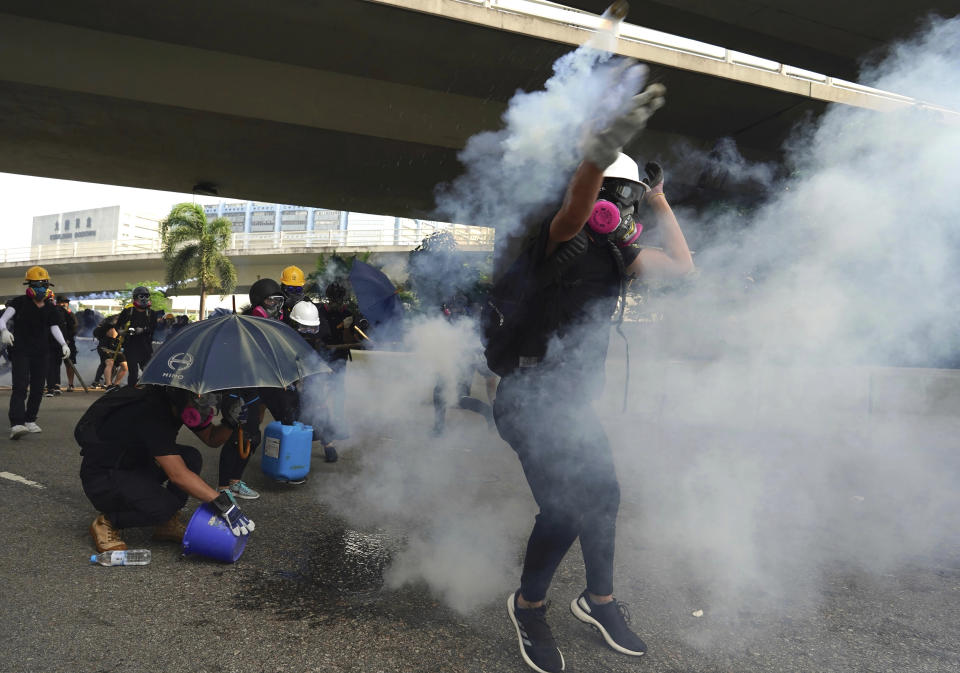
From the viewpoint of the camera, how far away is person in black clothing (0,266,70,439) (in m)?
6.24

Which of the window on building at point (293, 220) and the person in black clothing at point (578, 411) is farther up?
the window on building at point (293, 220)

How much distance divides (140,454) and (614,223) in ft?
9.07

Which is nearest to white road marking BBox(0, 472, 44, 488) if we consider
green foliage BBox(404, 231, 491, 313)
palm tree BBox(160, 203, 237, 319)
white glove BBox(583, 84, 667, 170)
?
green foliage BBox(404, 231, 491, 313)

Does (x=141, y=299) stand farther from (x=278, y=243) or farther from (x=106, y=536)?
(x=278, y=243)

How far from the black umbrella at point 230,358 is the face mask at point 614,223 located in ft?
6.55

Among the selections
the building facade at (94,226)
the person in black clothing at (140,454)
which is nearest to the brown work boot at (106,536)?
the person in black clothing at (140,454)

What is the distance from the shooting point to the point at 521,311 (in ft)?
7.48

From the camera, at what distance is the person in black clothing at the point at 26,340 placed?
6242 millimetres

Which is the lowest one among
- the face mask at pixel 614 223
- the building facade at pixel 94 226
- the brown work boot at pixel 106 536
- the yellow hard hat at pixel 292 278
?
the brown work boot at pixel 106 536

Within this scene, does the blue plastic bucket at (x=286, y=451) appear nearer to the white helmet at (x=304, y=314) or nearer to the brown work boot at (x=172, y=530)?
the white helmet at (x=304, y=314)

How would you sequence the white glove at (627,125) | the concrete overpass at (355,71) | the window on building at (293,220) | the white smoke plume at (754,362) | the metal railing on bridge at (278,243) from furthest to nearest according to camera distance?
the window on building at (293,220)
the metal railing on bridge at (278,243)
the concrete overpass at (355,71)
the white smoke plume at (754,362)
the white glove at (627,125)

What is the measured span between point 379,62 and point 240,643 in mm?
8013

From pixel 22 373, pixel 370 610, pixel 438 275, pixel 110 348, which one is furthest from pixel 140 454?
pixel 110 348

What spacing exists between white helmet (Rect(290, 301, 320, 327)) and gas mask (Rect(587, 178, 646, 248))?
11.4ft
